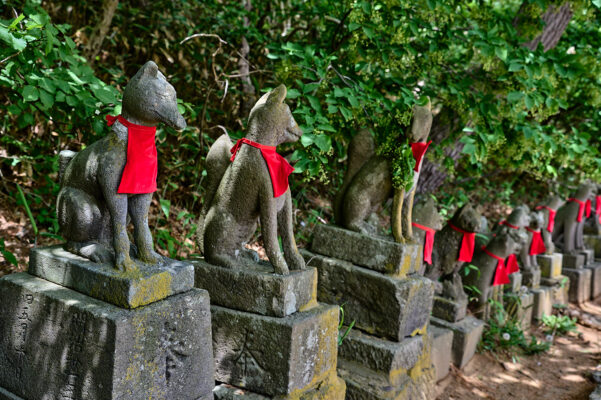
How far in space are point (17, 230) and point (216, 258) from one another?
7.13 feet

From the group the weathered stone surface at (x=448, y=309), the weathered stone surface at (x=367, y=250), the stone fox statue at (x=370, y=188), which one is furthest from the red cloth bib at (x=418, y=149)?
the weathered stone surface at (x=448, y=309)

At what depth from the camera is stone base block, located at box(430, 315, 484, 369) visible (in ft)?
14.2

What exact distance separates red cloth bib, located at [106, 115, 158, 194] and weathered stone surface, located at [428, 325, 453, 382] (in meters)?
2.77

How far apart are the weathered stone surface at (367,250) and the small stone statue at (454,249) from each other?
3.25 ft

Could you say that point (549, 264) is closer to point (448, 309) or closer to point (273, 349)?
point (448, 309)

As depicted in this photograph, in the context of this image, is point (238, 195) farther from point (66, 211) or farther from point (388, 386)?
point (388, 386)

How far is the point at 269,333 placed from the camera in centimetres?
240

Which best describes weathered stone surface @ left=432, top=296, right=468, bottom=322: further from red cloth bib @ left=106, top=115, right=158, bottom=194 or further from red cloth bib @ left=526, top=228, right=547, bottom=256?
red cloth bib @ left=106, top=115, right=158, bottom=194

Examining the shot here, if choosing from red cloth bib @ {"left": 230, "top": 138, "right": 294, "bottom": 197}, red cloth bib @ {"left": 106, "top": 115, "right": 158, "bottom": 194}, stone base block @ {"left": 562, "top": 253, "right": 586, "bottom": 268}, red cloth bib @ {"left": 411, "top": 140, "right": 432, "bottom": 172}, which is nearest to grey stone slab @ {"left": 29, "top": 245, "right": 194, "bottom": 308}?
red cloth bib @ {"left": 106, "top": 115, "right": 158, "bottom": 194}

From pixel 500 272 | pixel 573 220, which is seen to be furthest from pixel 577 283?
pixel 500 272

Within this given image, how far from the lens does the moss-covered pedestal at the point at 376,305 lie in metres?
3.16

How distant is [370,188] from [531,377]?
263 centimetres

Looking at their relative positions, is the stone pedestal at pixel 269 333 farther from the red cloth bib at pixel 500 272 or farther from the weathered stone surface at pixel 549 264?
the weathered stone surface at pixel 549 264

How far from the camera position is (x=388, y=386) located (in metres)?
3.12
